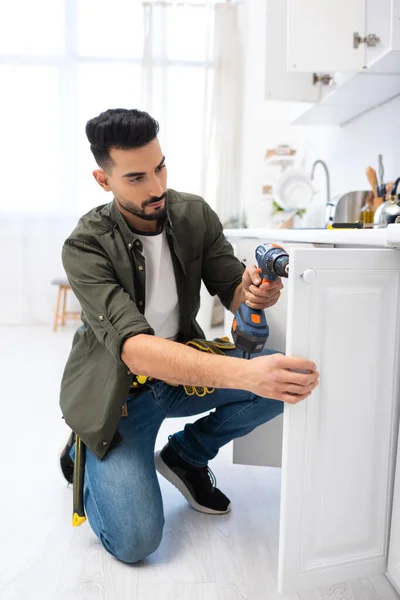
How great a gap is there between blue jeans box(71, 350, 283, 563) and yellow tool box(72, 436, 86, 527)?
0.05ft

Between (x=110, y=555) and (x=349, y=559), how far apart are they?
1.92 ft

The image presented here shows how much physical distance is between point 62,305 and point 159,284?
144 inches

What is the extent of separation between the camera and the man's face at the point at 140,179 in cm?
138

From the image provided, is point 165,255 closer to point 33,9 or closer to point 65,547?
point 65,547

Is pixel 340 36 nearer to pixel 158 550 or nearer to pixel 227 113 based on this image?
pixel 158 550

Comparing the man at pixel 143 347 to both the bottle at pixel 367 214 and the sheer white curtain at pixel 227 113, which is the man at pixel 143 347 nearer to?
the bottle at pixel 367 214

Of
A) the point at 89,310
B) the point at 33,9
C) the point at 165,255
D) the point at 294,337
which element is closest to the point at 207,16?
the point at 33,9

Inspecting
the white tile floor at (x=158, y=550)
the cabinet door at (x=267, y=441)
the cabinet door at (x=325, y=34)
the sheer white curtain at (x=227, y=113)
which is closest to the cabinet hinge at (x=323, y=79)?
the cabinet door at (x=325, y=34)

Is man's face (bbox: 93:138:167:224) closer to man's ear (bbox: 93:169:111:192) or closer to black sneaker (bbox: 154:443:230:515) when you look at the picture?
man's ear (bbox: 93:169:111:192)

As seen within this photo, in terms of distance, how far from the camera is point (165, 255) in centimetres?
156

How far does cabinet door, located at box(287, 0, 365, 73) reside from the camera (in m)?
1.96

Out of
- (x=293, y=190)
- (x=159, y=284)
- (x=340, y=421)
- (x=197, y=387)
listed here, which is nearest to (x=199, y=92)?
(x=293, y=190)

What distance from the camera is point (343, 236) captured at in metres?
1.18

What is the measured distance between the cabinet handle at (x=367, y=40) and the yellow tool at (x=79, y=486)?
4.95ft
